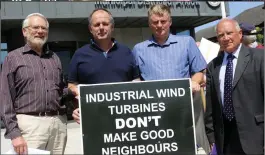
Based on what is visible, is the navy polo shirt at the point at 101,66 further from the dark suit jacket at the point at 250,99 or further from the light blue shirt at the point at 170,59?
the dark suit jacket at the point at 250,99

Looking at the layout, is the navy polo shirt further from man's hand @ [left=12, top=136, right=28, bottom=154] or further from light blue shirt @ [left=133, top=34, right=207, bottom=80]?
man's hand @ [left=12, top=136, right=28, bottom=154]

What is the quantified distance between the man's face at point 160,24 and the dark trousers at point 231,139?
949 mm

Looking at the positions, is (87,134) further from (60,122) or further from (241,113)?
(241,113)

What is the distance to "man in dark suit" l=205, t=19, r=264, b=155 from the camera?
3396mm

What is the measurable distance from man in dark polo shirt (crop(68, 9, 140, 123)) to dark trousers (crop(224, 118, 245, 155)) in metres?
0.94

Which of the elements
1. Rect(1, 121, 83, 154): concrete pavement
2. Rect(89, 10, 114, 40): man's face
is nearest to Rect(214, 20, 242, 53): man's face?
Rect(89, 10, 114, 40): man's face

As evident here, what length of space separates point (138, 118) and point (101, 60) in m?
0.63

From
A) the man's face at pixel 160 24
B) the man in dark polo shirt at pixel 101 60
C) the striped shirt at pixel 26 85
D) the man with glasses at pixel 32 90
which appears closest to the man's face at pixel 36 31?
the man with glasses at pixel 32 90

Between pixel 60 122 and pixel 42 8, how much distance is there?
11.8m

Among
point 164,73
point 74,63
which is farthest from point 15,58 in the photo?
point 164,73

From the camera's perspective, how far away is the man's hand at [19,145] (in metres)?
3.33

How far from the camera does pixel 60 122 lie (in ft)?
12.7

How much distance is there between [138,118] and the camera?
3250 millimetres

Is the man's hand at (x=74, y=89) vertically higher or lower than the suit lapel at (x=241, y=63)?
lower
